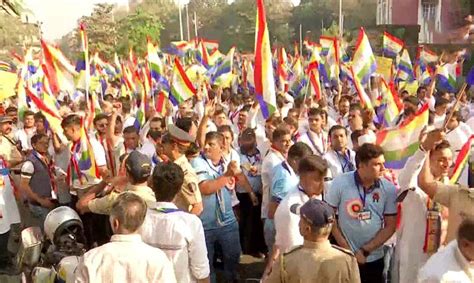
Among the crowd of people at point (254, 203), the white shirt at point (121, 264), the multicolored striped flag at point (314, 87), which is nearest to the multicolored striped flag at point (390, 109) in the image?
the crowd of people at point (254, 203)

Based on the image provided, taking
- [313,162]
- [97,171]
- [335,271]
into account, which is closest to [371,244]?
[313,162]

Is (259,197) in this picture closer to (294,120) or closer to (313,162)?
(294,120)

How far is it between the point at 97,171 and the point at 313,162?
2.91 metres

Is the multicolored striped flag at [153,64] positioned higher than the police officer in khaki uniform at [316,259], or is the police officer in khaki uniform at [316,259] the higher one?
the multicolored striped flag at [153,64]

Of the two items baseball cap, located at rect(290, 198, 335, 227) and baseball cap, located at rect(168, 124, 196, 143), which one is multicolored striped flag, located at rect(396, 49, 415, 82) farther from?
baseball cap, located at rect(290, 198, 335, 227)

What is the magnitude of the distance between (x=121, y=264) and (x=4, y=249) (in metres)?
3.98

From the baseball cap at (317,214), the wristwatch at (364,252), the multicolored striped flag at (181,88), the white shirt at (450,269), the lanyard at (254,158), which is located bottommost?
the wristwatch at (364,252)

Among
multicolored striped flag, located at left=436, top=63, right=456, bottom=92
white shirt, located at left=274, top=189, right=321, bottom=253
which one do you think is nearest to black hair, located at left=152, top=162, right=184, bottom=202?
white shirt, located at left=274, top=189, right=321, bottom=253

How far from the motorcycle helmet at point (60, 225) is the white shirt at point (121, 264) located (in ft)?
2.26

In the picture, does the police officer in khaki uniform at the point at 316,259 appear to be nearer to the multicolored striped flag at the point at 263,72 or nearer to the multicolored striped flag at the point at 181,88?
the multicolored striped flag at the point at 263,72

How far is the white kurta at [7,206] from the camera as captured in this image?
21.0ft

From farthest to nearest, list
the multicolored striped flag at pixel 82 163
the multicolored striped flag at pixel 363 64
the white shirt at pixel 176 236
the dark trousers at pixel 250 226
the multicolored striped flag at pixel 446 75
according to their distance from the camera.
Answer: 1. the multicolored striped flag at pixel 446 75
2. the multicolored striped flag at pixel 363 64
3. the dark trousers at pixel 250 226
4. the multicolored striped flag at pixel 82 163
5. the white shirt at pixel 176 236

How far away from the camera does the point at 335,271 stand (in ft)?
10.1

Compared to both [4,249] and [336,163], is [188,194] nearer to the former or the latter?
[336,163]
